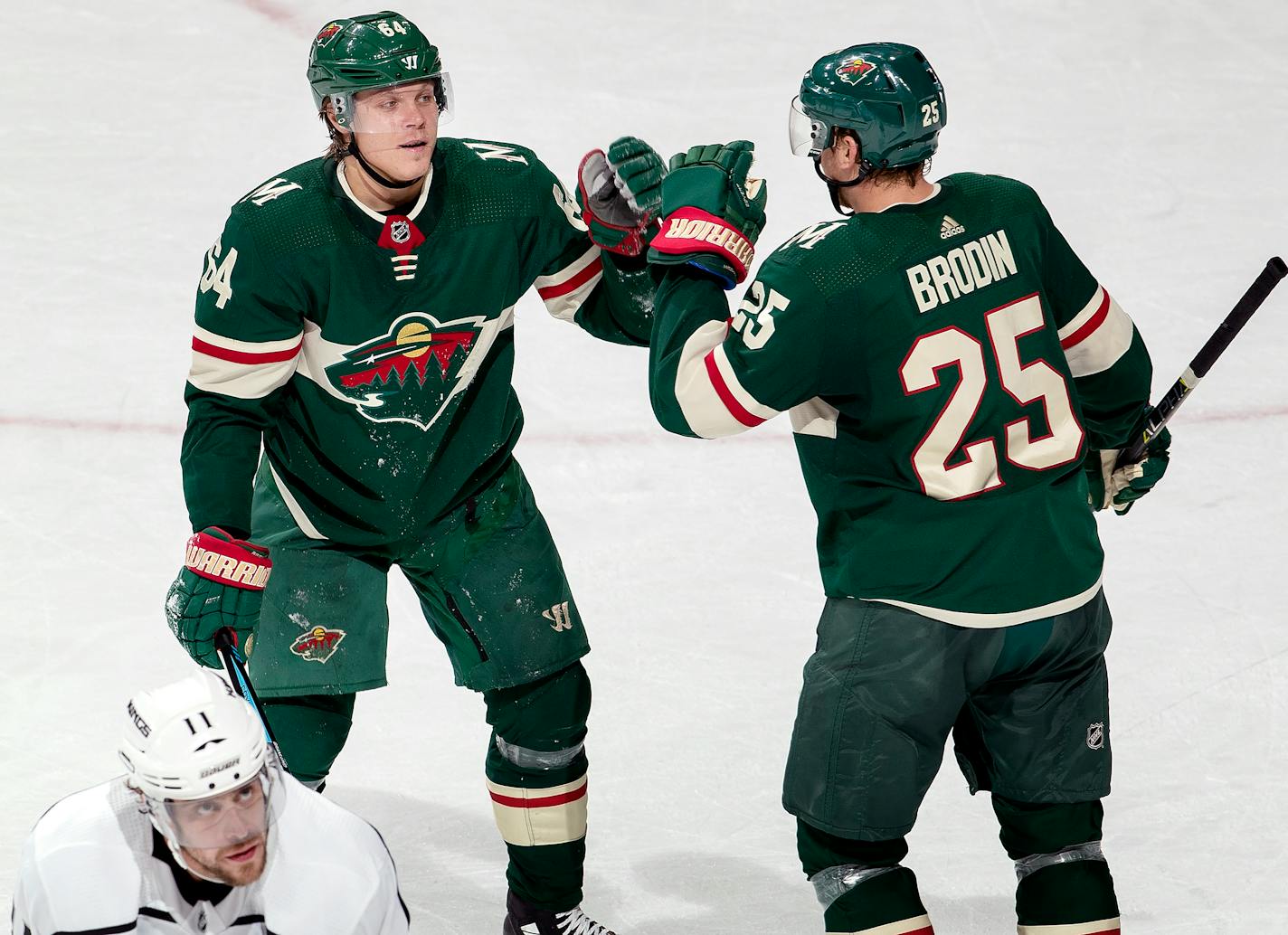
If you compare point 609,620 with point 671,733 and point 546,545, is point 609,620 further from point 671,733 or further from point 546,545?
point 546,545

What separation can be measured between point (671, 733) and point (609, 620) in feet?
1.41

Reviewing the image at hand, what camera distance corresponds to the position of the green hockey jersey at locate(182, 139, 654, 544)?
2811mm

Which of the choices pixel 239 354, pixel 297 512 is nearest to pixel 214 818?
pixel 239 354

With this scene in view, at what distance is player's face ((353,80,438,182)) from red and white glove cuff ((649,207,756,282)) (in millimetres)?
490

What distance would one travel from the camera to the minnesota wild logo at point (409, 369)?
9.52 ft

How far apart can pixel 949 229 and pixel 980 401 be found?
0.77 feet

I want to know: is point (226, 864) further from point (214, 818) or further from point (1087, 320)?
point (1087, 320)

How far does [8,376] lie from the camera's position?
4934 millimetres

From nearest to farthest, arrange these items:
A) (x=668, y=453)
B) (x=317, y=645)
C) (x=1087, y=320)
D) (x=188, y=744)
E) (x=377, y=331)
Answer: (x=188, y=744)
(x=1087, y=320)
(x=377, y=331)
(x=317, y=645)
(x=668, y=453)

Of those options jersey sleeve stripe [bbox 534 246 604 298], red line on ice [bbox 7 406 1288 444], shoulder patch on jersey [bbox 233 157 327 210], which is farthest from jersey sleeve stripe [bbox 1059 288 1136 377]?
red line on ice [bbox 7 406 1288 444]

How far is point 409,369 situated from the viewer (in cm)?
293

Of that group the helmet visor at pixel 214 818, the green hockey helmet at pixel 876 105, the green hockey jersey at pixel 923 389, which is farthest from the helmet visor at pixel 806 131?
the helmet visor at pixel 214 818

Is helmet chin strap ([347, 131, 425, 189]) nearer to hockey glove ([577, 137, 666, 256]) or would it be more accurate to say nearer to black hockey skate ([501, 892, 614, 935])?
hockey glove ([577, 137, 666, 256])

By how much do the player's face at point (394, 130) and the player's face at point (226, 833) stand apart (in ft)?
3.69
